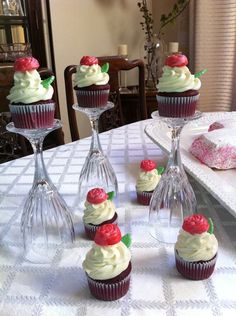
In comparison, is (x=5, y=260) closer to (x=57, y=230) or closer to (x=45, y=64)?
(x=57, y=230)

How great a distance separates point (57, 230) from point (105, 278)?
20 centimetres

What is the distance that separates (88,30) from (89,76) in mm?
1535

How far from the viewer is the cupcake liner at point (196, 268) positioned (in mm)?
488

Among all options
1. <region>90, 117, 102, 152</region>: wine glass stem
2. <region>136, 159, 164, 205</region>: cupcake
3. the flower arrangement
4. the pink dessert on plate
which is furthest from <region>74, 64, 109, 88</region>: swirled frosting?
the flower arrangement

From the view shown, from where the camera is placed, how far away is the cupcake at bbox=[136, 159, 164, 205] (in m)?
0.71

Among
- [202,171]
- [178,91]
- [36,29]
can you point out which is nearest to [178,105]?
[178,91]

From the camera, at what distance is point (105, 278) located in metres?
0.45

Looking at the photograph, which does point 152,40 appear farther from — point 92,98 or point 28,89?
point 28,89

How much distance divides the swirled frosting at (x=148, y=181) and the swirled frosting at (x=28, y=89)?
28 cm

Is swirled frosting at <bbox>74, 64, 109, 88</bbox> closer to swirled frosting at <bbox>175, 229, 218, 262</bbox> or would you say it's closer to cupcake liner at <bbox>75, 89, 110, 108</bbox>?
cupcake liner at <bbox>75, 89, 110, 108</bbox>

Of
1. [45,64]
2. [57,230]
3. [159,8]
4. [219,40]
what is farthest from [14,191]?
[159,8]

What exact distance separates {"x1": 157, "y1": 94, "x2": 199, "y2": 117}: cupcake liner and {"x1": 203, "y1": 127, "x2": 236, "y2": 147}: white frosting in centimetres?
29

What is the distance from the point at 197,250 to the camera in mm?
483

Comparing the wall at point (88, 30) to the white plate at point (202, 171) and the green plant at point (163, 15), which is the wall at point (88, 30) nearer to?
the green plant at point (163, 15)
